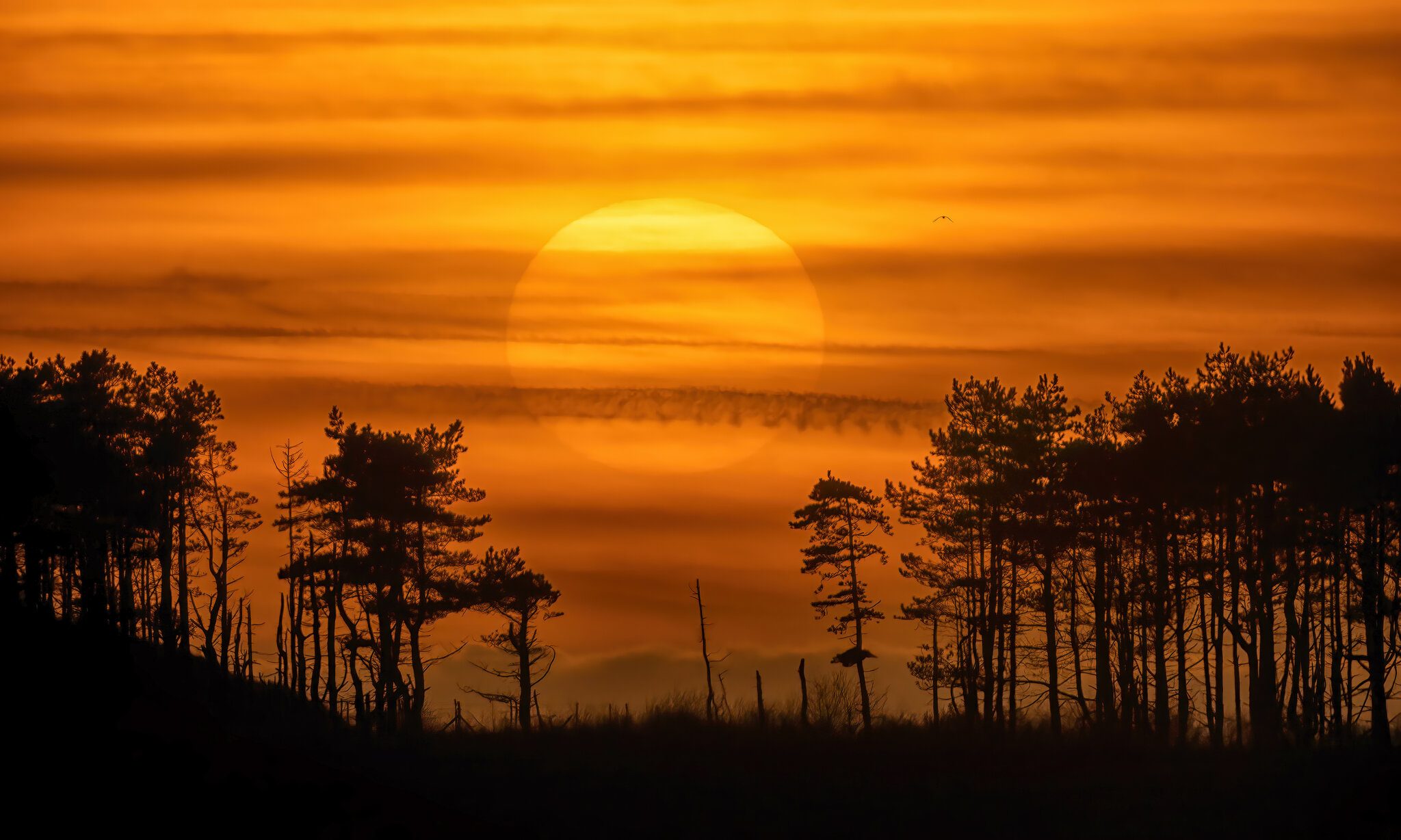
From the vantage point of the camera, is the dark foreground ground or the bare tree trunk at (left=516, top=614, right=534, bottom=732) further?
the bare tree trunk at (left=516, top=614, right=534, bottom=732)

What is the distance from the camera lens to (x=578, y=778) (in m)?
56.9

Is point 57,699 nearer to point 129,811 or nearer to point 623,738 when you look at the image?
point 129,811

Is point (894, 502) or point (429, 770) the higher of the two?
point (894, 502)

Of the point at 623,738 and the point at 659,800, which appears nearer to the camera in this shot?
the point at 659,800

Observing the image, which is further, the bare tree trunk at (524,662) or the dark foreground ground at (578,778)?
the bare tree trunk at (524,662)

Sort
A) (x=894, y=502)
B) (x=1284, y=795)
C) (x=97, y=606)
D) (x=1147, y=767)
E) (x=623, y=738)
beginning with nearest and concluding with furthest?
(x=97, y=606) → (x=1284, y=795) → (x=1147, y=767) → (x=623, y=738) → (x=894, y=502)

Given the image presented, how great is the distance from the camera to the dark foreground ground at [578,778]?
35.8 metres

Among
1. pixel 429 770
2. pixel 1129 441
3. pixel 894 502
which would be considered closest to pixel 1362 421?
pixel 1129 441

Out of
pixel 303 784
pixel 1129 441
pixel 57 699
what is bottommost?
pixel 303 784

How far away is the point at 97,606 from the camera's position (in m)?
38.9

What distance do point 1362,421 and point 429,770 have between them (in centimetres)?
3820

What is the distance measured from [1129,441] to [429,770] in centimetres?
3285

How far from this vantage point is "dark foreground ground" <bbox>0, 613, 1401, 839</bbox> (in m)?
35.8

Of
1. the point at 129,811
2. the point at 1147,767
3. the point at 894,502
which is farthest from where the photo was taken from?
the point at 894,502
